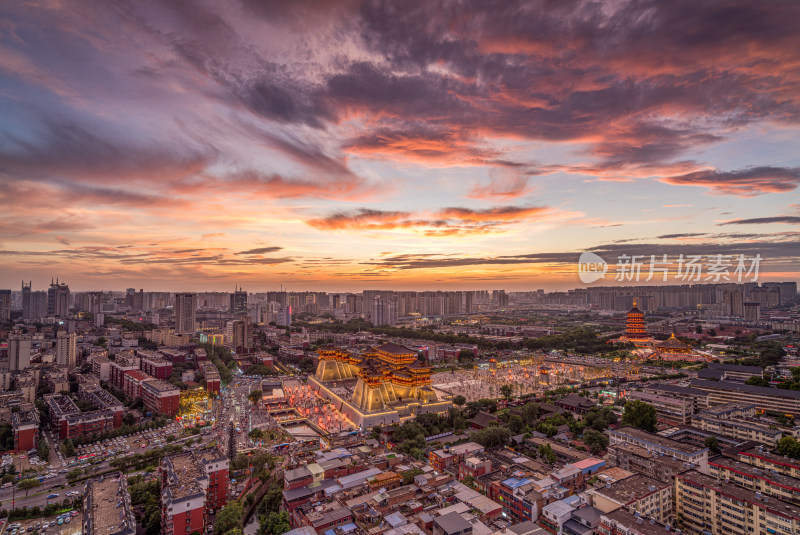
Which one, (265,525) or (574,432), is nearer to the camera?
(265,525)

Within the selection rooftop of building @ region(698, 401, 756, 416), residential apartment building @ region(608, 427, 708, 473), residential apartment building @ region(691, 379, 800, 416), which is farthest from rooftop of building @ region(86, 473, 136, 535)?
residential apartment building @ region(691, 379, 800, 416)

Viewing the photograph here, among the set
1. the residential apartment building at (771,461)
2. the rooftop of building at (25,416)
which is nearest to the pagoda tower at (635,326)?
the residential apartment building at (771,461)

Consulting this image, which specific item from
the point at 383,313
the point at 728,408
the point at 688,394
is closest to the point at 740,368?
the point at 688,394

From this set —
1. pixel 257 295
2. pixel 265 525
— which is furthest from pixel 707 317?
pixel 257 295

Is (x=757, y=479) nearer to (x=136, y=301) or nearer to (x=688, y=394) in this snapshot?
(x=688, y=394)

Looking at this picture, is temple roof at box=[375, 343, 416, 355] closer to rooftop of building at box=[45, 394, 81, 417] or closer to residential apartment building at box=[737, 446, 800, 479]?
residential apartment building at box=[737, 446, 800, 479]

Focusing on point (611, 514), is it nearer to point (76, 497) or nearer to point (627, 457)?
point (627, 457)

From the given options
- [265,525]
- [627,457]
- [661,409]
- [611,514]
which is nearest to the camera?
[611,514]
